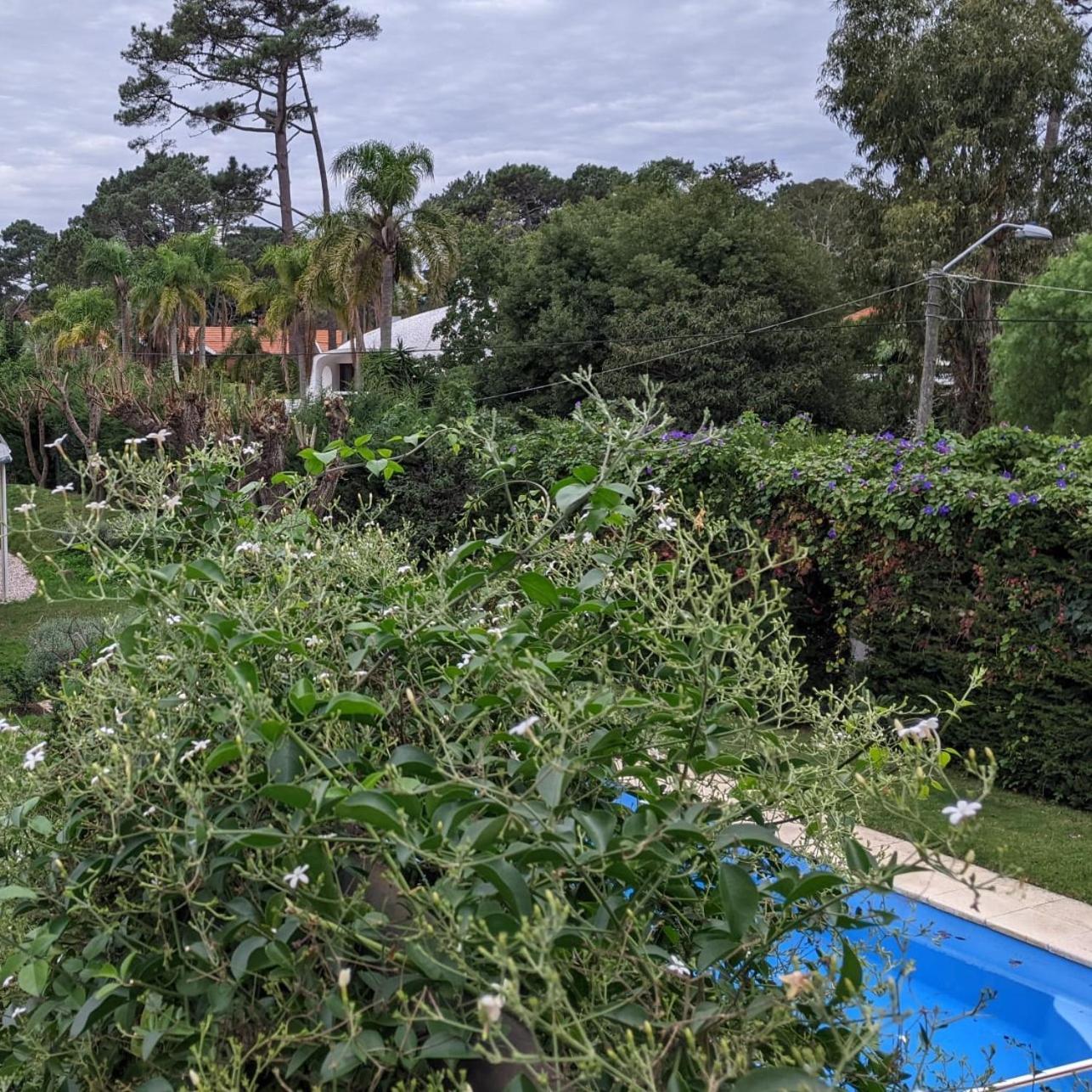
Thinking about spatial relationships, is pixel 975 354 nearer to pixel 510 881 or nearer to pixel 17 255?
pixel 510 881

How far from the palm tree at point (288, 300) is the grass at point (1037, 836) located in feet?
102

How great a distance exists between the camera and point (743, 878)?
1281mm

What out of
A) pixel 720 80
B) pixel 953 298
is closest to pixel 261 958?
pixel 953 298

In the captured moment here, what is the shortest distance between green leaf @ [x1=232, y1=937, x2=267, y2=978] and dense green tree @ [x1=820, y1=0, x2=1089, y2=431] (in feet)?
95.5

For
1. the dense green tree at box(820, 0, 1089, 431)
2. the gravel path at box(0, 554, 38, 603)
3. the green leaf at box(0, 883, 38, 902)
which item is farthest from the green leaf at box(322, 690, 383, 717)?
the dense green tree at box(820, 0, 1089, 431)

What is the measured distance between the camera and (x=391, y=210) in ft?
90.4

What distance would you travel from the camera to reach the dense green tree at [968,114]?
90.9 ft

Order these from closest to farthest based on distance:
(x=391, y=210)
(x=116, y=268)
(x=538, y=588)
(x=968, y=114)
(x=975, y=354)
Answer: (x=538, y=588) → (x=391, y=210) → (x=968, y=114) → (x=975, y=354) → (x=116, y=268)

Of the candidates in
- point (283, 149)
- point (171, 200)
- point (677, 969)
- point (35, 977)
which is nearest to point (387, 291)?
point (283, 149)

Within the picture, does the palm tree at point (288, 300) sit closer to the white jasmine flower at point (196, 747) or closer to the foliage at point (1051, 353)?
the foliage at point (1051, 353)

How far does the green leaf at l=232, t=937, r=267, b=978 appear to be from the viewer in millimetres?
1396

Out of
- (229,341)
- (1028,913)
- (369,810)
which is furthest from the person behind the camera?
(229,341)

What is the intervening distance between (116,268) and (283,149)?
10115 millimetres

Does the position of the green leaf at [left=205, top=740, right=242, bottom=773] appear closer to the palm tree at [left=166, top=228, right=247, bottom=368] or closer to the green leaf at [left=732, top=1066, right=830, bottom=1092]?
the green leaf at [left=732, top=1066, right=830, bottom=1092]
